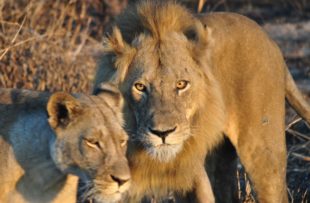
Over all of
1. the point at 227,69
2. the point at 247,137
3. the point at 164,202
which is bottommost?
the point at 164,202

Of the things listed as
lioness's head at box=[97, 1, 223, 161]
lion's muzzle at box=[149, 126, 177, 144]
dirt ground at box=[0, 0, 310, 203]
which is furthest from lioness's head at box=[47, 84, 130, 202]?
dirt ground at box=[0, 0, 310, 203]

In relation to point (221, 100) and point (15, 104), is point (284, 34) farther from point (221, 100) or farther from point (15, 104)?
point (15, 104)

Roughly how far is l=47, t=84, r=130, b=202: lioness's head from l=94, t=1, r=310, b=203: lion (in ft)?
2.47

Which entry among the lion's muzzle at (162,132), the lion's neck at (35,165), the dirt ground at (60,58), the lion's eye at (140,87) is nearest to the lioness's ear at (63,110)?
the lion's neck at (35,165)

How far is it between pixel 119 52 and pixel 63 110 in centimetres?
118

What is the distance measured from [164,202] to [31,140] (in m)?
2.43

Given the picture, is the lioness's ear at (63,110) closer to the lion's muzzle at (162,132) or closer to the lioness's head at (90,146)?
the lioness's head at (90,146)

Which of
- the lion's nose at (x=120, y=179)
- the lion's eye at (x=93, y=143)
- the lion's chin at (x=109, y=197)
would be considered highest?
the lion's eye at (x=93, y=143)

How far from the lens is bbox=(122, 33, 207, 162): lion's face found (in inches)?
223

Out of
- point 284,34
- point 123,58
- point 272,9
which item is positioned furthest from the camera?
point 272,9

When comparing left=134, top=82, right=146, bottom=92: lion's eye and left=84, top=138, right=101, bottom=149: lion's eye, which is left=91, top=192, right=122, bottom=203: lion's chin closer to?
left=84, top=138, right=101, bottom=149: lion's eye

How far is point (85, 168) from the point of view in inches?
190

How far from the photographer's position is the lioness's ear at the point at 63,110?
191 inches

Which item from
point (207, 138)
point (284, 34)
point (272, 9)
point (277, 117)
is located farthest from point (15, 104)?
point (272, 9)
